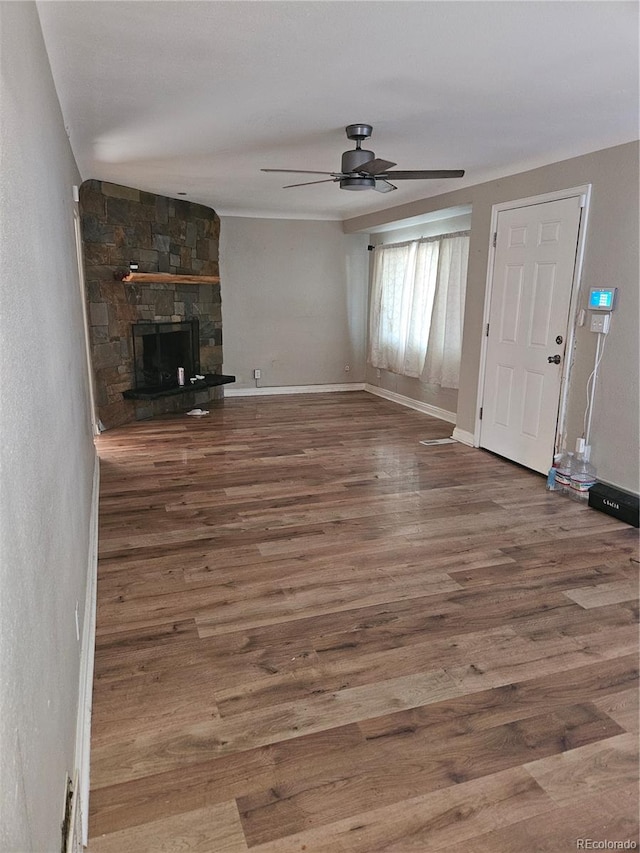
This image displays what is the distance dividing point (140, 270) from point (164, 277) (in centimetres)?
25

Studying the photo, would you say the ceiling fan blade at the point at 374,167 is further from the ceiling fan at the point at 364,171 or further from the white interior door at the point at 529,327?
the white interior door at the point at 529,327

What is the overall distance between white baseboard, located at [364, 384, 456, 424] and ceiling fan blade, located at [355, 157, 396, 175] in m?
3.44

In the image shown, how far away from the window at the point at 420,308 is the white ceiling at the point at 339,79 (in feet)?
5.27

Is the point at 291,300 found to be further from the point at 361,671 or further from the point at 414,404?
the point at 361,671

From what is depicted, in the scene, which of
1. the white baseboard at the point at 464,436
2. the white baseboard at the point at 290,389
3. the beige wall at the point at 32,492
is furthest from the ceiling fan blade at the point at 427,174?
the white baseboard at the point at 290,389

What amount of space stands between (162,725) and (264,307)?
6.35 m

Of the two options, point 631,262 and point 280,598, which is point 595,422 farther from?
point 280,598

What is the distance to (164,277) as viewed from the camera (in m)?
6.10

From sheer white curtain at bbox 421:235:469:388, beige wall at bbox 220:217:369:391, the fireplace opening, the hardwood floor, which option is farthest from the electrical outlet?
beige wall at bbox 220:217:369:391

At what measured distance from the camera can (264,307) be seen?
25.2 ft

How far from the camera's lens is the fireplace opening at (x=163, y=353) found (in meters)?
6.21

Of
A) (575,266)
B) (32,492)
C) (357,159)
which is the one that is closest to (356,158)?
(357,159)

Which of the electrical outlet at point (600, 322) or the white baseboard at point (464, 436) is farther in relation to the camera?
the white baseboard at point (464, 436)

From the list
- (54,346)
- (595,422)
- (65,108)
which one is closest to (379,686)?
(54,346)
